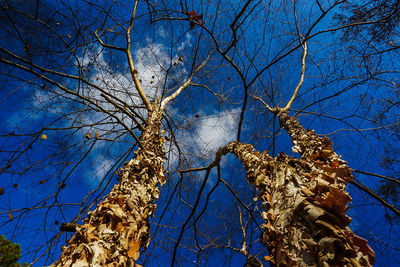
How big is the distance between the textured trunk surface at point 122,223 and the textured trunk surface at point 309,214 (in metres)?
0.85

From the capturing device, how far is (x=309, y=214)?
1.04m

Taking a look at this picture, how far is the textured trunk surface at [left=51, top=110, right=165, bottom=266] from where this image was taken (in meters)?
1.10

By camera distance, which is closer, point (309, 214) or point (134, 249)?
point (309, 214)

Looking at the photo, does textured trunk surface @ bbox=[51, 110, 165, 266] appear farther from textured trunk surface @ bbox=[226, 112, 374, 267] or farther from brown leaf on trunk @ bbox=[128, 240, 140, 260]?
textured trunk surface @ bbox=[226, 112, 374, 267]

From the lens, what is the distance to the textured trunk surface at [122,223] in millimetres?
1096

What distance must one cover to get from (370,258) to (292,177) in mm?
576

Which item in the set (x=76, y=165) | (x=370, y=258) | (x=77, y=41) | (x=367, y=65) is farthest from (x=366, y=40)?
(x=76, y=165)

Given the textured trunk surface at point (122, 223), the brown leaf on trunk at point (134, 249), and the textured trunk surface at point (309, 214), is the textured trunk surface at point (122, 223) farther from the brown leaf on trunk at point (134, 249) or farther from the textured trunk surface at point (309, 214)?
the textured trunk surface at point (309, 214)

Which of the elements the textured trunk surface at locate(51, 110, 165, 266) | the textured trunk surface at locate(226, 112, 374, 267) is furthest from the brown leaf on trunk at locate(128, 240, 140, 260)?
the textured trunk surface at locate(226, 112, 374, 267)

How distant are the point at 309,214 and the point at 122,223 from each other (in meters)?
1.12

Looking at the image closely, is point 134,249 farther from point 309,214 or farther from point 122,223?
point 309,214

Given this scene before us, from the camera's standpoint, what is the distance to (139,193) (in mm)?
1604

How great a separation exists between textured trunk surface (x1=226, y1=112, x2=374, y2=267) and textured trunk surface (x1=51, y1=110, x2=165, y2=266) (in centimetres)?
85

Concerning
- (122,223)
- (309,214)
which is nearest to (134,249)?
(122,223)
